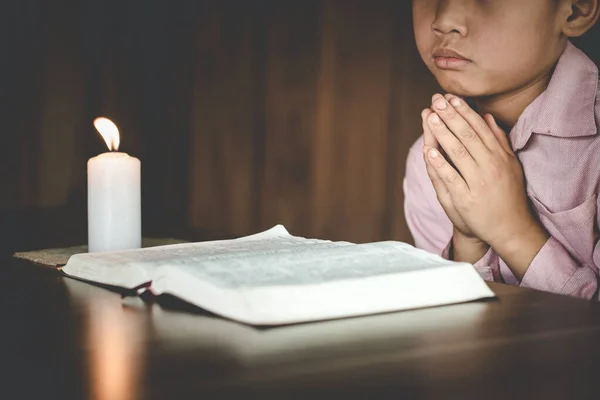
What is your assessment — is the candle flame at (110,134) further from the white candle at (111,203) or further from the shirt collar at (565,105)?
the shirt collar at (565,105)

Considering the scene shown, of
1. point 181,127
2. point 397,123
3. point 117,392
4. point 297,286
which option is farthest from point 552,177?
point 181,127

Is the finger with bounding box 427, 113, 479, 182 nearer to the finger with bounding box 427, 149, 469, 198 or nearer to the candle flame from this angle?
the finger with bounding box 427, 149, 469, 198

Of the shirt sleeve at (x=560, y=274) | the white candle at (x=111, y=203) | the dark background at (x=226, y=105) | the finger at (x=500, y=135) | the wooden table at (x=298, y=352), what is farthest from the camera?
the dark background at (x=226, y=105)

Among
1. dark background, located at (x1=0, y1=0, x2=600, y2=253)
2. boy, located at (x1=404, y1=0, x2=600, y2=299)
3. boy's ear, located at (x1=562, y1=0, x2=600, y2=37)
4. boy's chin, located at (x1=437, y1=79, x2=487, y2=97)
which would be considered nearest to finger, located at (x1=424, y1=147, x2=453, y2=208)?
boy, located at (x1=404, y1=0, x2=600, y2=299)

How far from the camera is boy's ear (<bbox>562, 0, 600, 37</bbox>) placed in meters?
1.32

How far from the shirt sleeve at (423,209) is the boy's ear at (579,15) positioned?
0.36m

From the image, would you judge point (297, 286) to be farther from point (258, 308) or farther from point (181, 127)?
point (181, 127)

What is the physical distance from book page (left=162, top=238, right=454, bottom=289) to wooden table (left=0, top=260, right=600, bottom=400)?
1.6 inches

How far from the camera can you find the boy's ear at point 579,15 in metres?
1.32

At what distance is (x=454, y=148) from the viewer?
50.9 inches

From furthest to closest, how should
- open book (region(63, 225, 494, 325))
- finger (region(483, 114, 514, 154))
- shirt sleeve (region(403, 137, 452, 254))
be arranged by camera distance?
shirt sleeve (region(403, 137, 452, 254)) → finger (region(483, 114, 514, 154)) → open book (region(63, 225, 494, 325))

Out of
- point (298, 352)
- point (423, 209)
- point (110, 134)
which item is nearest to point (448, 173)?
point (423, 209)

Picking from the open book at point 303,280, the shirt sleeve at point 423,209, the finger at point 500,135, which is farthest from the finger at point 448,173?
the open book at point 303,280

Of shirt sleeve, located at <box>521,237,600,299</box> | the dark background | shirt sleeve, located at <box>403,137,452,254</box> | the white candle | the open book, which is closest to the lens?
the open book
